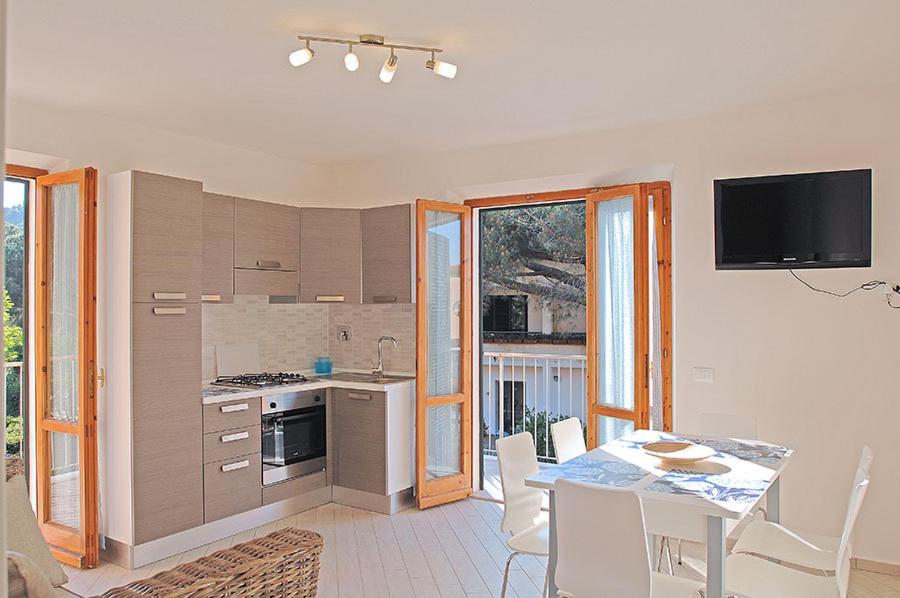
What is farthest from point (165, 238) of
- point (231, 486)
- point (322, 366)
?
point (322, 366)

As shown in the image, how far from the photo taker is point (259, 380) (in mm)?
5117

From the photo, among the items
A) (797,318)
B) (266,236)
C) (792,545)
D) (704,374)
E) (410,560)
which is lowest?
(410,560)

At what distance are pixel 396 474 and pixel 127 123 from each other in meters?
3.01

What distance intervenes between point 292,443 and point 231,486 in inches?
23.5

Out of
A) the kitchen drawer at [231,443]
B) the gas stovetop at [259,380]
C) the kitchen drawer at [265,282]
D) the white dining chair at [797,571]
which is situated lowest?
the white dining chair at [797,571]

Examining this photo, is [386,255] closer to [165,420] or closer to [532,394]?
[165,420]

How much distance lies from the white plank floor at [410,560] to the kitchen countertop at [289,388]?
2.96 ft

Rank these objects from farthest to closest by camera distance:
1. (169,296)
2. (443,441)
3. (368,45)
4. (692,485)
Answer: (443,441) → (169,296) → (368,45) → (692,485)

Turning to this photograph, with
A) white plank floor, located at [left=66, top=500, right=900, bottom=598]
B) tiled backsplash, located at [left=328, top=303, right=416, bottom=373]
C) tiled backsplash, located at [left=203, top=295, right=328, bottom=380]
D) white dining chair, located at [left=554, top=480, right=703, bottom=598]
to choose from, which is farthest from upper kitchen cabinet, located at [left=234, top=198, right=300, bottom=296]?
white dining chair, located at [left=554, top=480, right=703, bottom=598]

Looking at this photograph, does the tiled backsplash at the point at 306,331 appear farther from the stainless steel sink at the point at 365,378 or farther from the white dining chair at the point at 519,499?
the white dining chair at the point at 519,499

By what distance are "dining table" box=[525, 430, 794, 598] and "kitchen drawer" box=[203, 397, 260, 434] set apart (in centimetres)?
236

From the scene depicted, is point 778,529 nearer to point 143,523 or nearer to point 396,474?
point 396,474

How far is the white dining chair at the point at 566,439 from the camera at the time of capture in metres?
3.70

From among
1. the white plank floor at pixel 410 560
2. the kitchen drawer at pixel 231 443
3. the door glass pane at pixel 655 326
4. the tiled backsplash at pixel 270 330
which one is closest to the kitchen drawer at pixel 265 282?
the tiled backsplash at pixel 270 330
